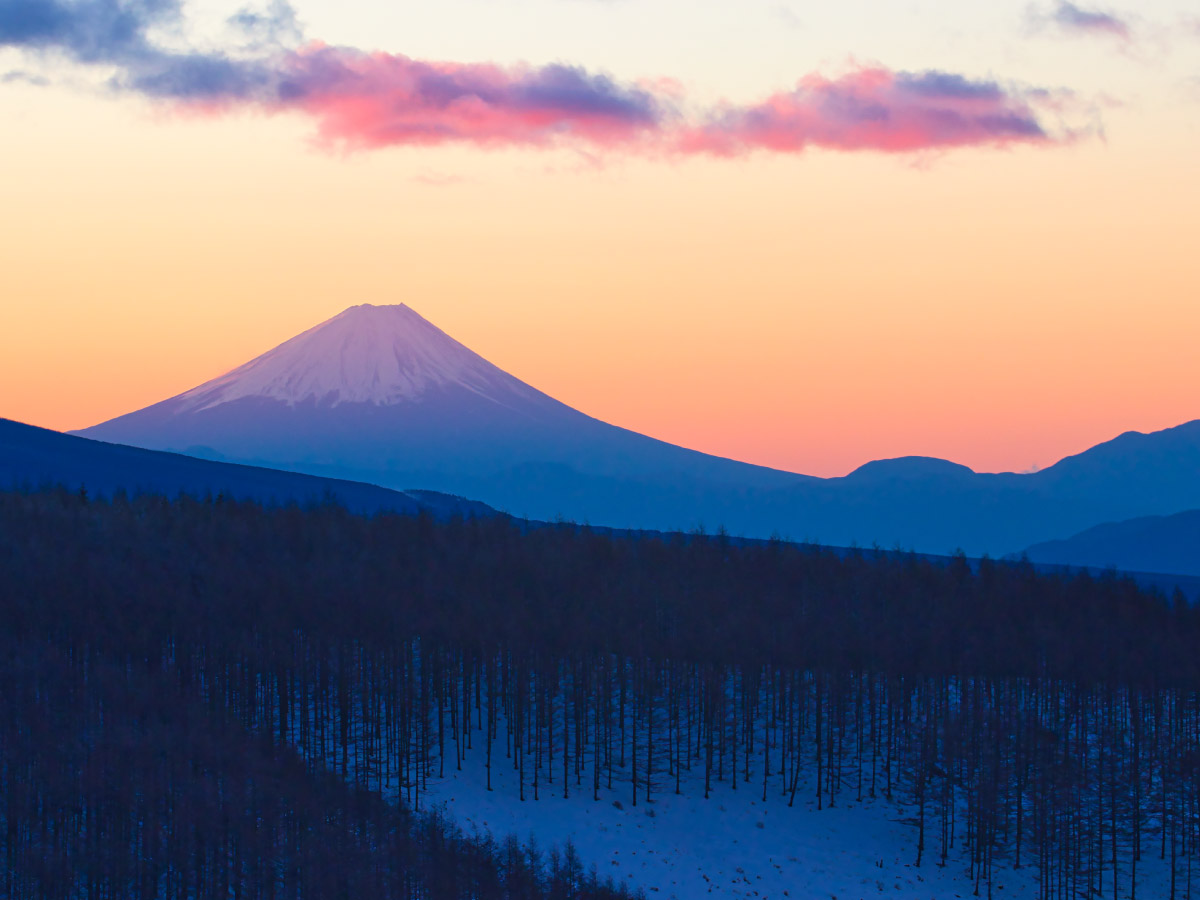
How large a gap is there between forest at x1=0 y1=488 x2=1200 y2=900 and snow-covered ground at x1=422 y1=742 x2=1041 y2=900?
0.96 meters

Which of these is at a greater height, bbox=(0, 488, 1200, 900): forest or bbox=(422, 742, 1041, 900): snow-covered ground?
bbox=(0, 488, 1200, 900): forest

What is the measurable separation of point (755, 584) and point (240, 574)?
3655 cm

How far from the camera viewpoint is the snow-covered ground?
55844 millimetres

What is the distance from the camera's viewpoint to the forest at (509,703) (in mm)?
50062

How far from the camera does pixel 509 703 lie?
70.8m

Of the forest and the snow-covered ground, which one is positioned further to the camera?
the snow-covered ground

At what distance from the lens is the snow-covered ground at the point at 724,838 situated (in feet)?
183

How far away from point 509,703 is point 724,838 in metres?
15.5

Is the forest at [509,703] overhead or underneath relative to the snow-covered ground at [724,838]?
overhead

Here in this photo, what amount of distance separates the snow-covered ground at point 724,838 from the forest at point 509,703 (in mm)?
963

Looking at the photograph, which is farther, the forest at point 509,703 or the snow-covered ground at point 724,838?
the snow-covered ground at point 724,838

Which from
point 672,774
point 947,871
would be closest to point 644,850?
point 672,774

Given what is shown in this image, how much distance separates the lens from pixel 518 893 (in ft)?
157

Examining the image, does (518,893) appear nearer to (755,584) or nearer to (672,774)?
(672,774)
